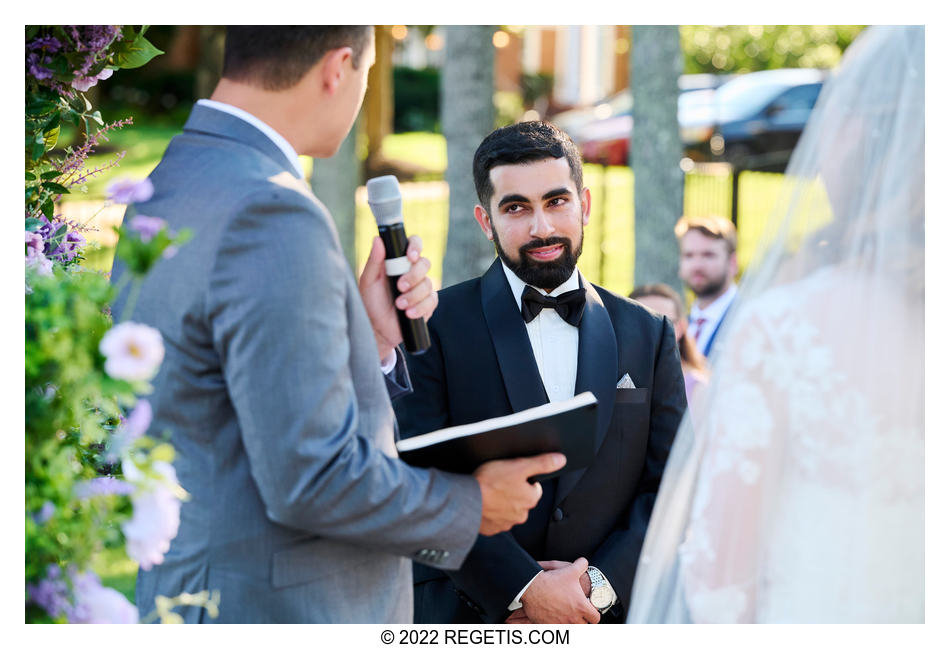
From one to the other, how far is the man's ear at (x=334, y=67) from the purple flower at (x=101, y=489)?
0.93 m

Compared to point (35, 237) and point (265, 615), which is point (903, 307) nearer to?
point (265, 615)

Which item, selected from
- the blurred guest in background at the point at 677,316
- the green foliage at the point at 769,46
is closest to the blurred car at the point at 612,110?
the green foliage at the point at 769,46

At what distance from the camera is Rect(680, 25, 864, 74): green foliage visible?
25594 millimetres

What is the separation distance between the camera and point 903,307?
222cm

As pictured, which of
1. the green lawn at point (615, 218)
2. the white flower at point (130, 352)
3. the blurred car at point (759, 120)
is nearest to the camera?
the white flower at point (130, 352)

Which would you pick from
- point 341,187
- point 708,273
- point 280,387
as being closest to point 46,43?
point 280,387

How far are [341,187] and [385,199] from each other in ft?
24.9

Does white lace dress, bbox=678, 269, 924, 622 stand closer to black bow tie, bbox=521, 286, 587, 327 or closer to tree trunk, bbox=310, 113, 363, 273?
black bow tie, bbox=521, 286, 587, 327

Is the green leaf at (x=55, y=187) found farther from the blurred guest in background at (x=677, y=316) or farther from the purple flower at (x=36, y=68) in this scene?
the blurred guest in background at (x=677, y=316)

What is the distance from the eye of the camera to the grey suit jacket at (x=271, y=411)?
190 centimetres

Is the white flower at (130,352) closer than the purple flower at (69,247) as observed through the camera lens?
Yes

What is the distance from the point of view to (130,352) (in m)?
1.55

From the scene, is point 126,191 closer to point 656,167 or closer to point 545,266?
point 545,266

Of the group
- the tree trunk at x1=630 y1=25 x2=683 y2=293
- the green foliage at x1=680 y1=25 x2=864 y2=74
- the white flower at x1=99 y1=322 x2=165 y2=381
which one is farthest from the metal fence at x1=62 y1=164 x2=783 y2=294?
the green foliage at x1=680 y1=25 x2=864 y2=74
